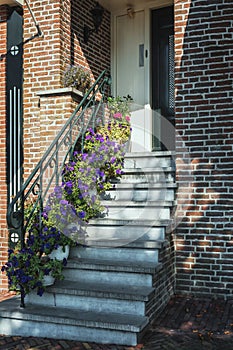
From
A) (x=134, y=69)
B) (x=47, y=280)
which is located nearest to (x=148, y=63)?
(x=134, y=69)

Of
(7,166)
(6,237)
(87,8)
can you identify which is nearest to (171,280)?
(6,237)

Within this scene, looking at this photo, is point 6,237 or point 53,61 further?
point 6,237

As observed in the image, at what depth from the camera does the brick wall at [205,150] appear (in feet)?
14.3

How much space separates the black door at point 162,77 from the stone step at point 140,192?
1.46 m

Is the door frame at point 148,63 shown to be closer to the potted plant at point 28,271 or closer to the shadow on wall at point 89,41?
the shadow on wall at point 89,41

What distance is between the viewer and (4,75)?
18.8 ft

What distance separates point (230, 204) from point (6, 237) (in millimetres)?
3029

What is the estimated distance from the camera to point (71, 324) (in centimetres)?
342

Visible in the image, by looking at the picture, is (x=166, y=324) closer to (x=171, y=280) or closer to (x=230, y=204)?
(x=171, y=280)

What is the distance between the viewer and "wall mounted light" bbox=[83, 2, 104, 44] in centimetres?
588

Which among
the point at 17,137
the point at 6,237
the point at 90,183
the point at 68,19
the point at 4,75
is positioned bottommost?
the point at 6,237

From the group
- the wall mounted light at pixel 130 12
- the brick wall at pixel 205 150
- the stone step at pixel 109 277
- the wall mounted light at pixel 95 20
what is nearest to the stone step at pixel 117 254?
the stone step at pixel 109 277

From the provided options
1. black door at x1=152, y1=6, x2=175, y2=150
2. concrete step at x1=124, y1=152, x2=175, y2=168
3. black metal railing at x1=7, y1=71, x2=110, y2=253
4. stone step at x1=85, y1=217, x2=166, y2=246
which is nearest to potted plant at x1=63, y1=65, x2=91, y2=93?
black metal railing at x1=7, y1=71, x2=110, y2=253

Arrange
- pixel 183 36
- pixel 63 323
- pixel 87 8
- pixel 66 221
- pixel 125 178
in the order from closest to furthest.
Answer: pixel 63 323
pixel 66 221
pixel 183 36
pixel 125 178
pixel 87 8
